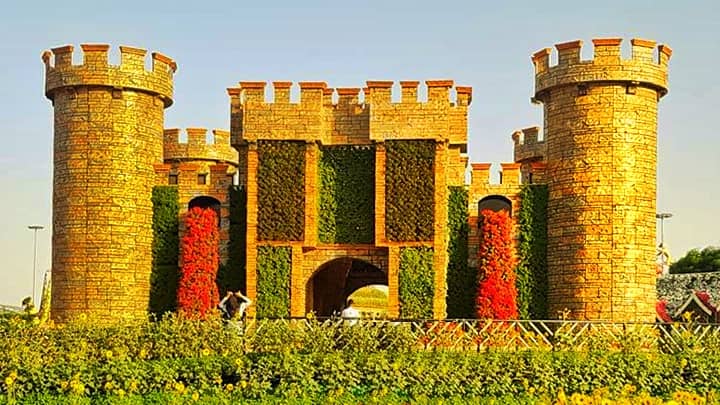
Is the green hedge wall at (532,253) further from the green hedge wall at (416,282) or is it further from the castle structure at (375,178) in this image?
the green hedge wall at (416,282)

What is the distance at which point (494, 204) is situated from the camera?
31953 mm

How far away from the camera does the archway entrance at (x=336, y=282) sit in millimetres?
32750

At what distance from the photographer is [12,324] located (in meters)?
20.4

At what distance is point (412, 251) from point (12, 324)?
12.1 m

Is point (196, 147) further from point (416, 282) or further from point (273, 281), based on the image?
point (416, 282)

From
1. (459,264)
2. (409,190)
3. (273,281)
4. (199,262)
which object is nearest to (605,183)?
(459,264)

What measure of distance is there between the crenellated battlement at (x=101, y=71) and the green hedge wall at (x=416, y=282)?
26.9 feet

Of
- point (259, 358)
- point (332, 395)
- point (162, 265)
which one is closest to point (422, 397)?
point (332, 395)

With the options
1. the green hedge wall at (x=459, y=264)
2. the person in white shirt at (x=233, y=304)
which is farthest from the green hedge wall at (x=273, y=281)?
the green hedge wall at (x=459, y=264)

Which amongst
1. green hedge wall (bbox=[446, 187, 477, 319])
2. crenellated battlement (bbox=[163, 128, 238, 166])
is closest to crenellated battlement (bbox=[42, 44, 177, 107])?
crenellated battlement (bbox=[163, 128, 238, 166])

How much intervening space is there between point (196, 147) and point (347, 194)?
28.8 ft

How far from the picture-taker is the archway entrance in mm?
32750

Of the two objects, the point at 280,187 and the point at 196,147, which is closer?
the point at 280,187

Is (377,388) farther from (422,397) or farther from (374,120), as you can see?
(374,120)
